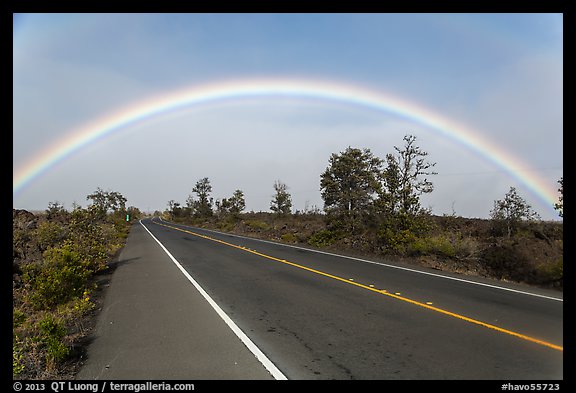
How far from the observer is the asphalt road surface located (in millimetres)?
4297

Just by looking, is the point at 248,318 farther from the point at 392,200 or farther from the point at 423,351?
the point at 392,200

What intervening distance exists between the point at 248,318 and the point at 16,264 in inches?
400

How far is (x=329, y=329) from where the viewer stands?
5840mm

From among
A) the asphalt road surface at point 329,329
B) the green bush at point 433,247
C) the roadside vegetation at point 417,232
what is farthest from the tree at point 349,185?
the asphalt road surface at point 329,329

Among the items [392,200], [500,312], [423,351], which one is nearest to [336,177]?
[392,200]

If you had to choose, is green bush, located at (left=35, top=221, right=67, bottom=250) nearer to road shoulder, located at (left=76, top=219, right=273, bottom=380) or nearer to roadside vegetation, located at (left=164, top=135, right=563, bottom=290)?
road shoulder, located at (left=76, top=219, right=273, bottom=380)

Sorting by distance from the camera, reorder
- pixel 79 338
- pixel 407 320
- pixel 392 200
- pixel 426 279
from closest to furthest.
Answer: pixel 79 338, pixel 407 320, pixel 426 279, pixel 392 200

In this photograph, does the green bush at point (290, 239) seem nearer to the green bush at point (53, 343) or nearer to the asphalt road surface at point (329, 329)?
the asphalt road surface at point (329, 329)

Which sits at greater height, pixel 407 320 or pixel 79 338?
pixel 407 320

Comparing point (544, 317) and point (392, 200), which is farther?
point (392, 200)

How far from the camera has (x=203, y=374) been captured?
4211mm

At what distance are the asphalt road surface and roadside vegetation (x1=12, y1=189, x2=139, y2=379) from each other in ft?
1.54

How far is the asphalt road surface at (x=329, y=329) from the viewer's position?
4.30m
